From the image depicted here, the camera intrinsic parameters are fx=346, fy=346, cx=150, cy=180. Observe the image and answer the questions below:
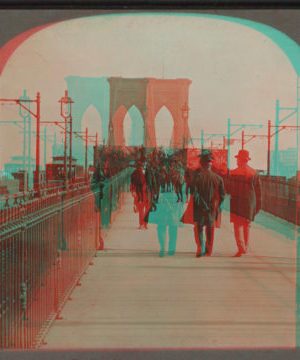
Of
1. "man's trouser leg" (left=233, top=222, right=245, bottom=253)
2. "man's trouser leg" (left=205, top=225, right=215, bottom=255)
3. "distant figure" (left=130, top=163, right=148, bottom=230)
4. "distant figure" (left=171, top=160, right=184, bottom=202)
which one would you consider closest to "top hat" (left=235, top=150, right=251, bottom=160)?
"distant figure" (left=171, top=160, right=184, bottom=202)

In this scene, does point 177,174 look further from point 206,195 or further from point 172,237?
point 172,237

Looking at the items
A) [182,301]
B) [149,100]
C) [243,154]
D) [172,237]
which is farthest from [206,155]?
[182,301]

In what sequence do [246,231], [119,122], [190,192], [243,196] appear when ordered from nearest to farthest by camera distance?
[119,122]
[190,192]
[246,231]
[243,196]

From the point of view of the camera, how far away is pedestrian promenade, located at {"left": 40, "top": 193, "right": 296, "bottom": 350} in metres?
2.19

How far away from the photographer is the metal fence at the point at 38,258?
1661 mm

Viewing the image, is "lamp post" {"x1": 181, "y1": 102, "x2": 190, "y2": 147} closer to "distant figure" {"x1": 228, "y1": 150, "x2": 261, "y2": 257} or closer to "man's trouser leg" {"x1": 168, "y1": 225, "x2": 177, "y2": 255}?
"distant figure" {"x1": 228, "y1": 150, "x2": 261, "y2": 257}

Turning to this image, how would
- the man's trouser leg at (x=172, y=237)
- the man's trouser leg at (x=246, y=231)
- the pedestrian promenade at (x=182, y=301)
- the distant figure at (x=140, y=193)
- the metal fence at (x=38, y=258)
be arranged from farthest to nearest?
the distant figure at (x=140, y=193) → the man's trouser leg at (x=246, y=231) → the man's trouser leg at (x=172, y=237) → the pedestrian promenade at (x=182, y=301) → the metal fence at (x=38, y=258)

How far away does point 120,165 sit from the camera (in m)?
3.65

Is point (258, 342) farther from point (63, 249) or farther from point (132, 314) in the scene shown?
point (63, 249)

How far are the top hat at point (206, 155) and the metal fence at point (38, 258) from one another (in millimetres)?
1153

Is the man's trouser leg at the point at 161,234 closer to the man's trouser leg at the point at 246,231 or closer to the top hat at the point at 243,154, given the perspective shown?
the man's trouser leg at the point at 246,231

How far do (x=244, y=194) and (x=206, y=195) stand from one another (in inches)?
36.9

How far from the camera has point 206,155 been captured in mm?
3164

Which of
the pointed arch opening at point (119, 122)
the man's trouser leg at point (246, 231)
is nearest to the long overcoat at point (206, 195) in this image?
the man's trouser leg at point (246, 231)
